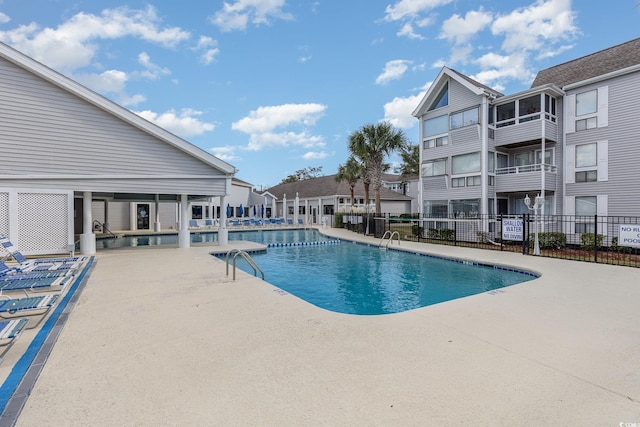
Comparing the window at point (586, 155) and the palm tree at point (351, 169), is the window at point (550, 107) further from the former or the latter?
the palm tree at point (351, 169)

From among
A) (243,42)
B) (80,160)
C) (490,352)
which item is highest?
(243,42)

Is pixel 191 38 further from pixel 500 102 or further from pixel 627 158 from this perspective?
pixel 627 158

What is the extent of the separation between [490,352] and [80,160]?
14426 millimetres

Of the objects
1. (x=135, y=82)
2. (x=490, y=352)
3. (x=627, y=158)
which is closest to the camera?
(x=490, y=352)

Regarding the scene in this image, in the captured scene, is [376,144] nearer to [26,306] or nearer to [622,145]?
[622,145]

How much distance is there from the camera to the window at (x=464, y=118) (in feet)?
60.1

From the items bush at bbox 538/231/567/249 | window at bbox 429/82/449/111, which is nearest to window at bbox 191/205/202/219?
window at bbox 429/82/449/111

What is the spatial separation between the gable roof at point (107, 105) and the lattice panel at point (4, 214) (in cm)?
434

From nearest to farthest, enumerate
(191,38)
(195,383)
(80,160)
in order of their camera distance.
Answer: (195,383)
(80,160)
(191,38)

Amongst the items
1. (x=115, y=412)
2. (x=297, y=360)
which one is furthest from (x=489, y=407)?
(x=115, y=412)

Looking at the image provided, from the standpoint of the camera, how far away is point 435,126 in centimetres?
2089

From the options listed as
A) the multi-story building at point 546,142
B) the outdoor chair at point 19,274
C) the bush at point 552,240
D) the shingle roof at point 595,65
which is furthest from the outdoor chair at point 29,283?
the shingle roof at point 595,65

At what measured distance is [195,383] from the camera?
3090mm

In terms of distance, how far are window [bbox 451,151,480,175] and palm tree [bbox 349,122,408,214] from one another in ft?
15.3
